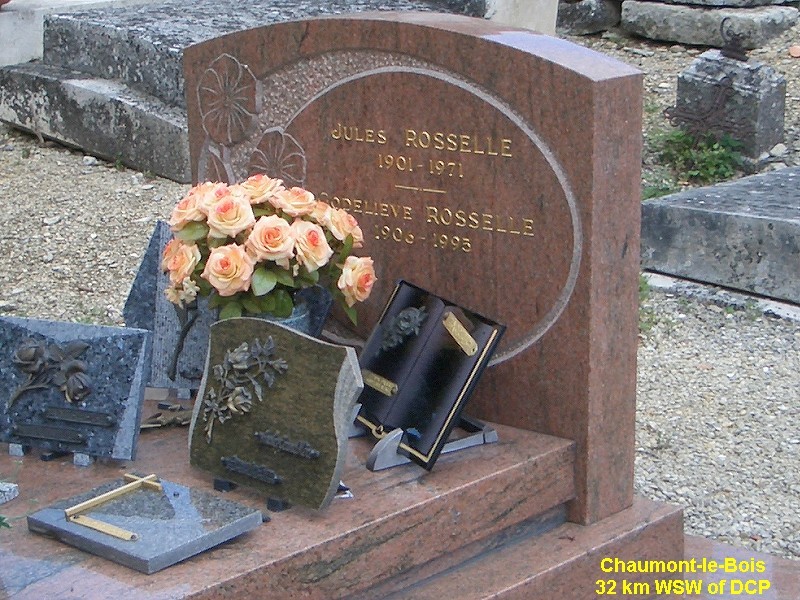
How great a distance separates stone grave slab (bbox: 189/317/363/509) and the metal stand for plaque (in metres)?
0.25

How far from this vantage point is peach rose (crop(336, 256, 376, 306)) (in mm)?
3379

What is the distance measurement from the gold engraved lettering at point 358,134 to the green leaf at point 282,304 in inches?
22.8

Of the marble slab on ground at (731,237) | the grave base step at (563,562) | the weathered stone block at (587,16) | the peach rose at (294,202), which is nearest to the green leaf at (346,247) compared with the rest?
the peach rose at (294,202)

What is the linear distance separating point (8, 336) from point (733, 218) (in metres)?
3.40

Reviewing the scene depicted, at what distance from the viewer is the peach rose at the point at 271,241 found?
10.5ft

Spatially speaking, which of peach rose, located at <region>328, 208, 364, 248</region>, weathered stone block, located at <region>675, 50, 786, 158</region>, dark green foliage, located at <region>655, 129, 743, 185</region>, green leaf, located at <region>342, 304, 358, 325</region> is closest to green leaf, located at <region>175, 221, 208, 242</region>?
peach rose, located at <region>328, 208, 364, 248</region>

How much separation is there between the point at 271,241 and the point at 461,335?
546 mm

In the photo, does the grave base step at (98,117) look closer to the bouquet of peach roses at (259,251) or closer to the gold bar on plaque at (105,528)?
the bouquet of peach roses at (259,251)

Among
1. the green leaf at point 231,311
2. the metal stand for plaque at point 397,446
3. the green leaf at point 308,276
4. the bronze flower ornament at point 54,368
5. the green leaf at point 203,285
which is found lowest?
the metal stand for plaque at point 397,446

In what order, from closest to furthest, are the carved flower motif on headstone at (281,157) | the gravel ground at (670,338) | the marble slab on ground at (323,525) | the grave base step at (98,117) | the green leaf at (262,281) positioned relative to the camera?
the marble slab on ground at (323,525), the green leaf at (262,281), the carved flower motif on headstone at (281,157), the gravel ground at (670,338), the grave base step at (98,117)

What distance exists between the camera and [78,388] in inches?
124

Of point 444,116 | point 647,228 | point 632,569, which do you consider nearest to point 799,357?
point 647,228

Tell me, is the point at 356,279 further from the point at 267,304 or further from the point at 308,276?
the point at 267,304

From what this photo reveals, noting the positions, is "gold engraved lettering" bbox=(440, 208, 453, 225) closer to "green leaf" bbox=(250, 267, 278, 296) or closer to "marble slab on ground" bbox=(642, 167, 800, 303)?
"green leaf" bbox=(250, 267, 278, 296)
